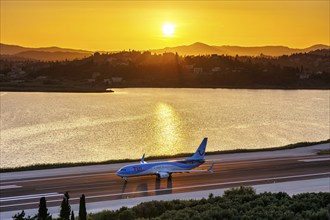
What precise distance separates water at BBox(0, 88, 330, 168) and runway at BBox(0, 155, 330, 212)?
2101cm

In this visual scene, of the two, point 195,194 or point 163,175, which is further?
point 163,175

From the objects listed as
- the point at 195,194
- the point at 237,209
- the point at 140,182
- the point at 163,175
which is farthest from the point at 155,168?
the point at 237,209

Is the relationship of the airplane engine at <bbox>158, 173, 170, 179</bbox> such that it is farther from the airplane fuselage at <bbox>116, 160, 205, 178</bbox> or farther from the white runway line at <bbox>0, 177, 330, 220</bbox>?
the white runway line at <bbox>0, 177, 330, 220</bbox>

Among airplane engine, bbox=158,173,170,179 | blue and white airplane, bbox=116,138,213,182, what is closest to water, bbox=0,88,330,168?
blue and white airplane, bbox=116,138,213,182

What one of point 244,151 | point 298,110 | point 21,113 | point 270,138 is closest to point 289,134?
point 270,138

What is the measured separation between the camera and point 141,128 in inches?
4087

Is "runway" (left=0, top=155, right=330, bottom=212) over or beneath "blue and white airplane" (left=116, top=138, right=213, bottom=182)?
beneath

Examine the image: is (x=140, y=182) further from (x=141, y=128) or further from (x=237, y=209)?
(x=141, y=128)

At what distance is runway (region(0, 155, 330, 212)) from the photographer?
34.8 metres

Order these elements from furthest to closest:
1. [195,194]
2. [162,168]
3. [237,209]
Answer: [162,168] → [195,194] → [237,209]

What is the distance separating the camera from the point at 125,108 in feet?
500

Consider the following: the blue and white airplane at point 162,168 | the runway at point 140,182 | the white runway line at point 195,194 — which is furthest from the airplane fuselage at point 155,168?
the white runway line at point 195,194

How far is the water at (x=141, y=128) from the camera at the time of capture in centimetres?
7238

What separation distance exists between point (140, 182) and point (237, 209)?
54.9 feet
